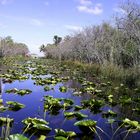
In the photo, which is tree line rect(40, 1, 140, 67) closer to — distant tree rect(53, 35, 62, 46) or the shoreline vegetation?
the shoreline vegetation

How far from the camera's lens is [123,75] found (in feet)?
81.3

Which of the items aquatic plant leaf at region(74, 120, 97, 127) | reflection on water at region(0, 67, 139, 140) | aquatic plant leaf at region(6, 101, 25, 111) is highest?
aquatic plant leaf at region(74, 120, 97, 127)

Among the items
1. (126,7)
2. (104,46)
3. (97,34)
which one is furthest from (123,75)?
(97,34)

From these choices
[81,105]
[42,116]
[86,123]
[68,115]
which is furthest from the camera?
[81,105]

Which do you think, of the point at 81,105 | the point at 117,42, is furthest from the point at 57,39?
the point at 81,105

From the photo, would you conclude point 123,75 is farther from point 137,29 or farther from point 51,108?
point 51,108

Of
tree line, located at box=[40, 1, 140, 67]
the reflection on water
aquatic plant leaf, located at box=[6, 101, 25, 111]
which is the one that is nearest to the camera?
the reflection on water

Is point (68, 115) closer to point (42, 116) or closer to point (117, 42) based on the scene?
point (42, 116)

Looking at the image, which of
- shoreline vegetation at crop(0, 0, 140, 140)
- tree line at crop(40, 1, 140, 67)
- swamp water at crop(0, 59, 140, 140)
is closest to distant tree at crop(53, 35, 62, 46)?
tree line at crop(40, 1, 140, 67)

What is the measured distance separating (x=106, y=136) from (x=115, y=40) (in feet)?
86.8

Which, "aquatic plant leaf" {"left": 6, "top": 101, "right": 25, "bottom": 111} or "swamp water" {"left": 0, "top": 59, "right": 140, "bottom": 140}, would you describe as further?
"aquatic plant leaf" {"left": 6, "top": 101, "right": 25, "bottom": 111}

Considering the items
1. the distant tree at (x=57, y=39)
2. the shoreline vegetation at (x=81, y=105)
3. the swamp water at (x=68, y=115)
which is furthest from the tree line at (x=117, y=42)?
the distant tree at (x=57, y=39)

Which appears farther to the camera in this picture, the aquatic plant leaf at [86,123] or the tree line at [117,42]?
the tree line at [117,42]

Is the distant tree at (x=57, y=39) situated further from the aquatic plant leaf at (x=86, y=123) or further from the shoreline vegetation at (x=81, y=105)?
the aquatic plant leaf at (x=86, y=123)
